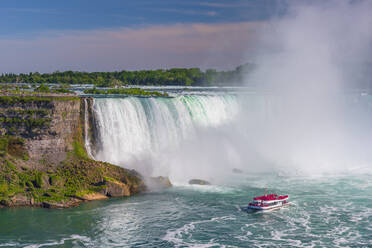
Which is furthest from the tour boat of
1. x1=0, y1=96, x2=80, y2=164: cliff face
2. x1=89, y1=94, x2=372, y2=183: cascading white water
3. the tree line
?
the tree line

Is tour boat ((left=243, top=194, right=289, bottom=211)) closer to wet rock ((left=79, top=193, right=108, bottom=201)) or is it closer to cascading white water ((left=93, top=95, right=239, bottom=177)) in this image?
wet rock ((left=79, top=193, right=108, bottom=201))

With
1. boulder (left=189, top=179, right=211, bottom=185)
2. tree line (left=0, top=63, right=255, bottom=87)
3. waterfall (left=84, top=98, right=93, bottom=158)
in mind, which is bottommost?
boulder (left=189, top=179, right=211, bottom=185)

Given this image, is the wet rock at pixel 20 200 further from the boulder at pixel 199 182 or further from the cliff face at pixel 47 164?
the boulder at pixel 199 182


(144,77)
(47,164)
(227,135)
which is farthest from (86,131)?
(144,77)

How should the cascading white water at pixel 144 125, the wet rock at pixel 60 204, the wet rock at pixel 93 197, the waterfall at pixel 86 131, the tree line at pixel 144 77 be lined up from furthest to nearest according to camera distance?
1. the tree line at pixel 144 77
2. the cascading white water at pixel 144 125
3. the waterfall at pixel 86 131
4. the wet rock at pixel 93 197
5. the wet rock at pixel 60 204

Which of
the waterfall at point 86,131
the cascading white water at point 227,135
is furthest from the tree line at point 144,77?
the waterfall at point 86,131

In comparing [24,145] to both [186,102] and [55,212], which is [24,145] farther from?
[186,102]

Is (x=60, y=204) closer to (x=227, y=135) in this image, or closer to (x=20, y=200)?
(x=20, y=200)
